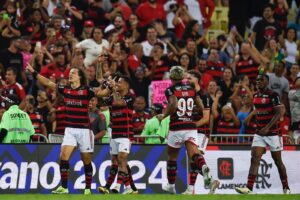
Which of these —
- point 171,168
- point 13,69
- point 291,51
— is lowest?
point 171,168

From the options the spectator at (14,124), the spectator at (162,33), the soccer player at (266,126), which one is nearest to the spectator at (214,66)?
the spectator at (162,33)

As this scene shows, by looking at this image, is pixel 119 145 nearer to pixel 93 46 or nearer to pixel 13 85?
pixel 13 85

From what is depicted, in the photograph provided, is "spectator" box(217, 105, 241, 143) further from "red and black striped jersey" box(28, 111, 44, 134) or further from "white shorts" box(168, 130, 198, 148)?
"white shorts" box(168, 130, 198, 148)

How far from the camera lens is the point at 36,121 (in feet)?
85.0

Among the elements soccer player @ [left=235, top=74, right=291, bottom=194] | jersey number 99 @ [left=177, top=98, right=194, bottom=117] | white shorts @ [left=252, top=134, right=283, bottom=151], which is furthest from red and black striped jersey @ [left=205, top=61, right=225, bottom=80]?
jersey number 99 @ [left=177, top=98, right=194, bottom=117]

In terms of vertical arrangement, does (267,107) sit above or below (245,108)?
below

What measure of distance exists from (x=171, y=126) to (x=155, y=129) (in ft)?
13.2

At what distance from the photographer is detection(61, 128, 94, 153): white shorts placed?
21969 mm

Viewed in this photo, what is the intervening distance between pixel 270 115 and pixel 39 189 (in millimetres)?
5507

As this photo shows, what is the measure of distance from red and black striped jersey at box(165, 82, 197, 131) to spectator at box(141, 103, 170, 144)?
3795mm

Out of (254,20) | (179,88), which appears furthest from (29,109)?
(254,20)

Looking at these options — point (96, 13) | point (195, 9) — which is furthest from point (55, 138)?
point (195, 9)

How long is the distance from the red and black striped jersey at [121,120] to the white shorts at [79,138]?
82 cm

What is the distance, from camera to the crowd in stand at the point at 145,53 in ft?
88.1
